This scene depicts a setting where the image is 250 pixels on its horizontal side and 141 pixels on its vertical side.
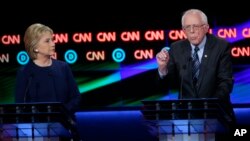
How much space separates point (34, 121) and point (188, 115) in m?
0.78

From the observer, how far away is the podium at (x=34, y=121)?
3.72 m

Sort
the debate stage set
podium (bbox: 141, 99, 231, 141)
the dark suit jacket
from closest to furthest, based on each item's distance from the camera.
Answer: podium (bbox: 141, 99, 231, 141) → the dark suit jacket → the debate stage set

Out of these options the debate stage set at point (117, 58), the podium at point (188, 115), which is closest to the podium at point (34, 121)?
the podium at point (188, 115)

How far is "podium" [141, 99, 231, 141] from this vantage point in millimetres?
3637

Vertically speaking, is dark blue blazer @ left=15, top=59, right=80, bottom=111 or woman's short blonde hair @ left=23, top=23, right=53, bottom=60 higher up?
woman's short blonde hair @ left=23, top=23, right=53, bottom=60

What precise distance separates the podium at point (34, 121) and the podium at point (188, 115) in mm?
417

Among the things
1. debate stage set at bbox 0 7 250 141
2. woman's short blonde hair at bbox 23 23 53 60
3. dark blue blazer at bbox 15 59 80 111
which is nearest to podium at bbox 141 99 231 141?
dark blue blazer at bbox 15 59 80 111

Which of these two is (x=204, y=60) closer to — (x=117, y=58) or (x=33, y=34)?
(x=33, y=34)

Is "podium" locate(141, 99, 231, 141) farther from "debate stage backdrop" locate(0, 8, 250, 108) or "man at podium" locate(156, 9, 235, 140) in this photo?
"debate stage backdrop" locate(0, 8, 250, 108)

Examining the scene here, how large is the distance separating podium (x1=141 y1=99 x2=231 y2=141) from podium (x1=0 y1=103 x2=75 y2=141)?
42 cm

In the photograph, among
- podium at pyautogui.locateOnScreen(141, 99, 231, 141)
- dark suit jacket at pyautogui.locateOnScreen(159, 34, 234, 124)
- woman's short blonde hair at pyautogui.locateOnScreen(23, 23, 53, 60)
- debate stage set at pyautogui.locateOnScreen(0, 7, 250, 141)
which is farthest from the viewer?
debate stage set at pyautogui.locateOnScreen(0, 7, 250, 141)

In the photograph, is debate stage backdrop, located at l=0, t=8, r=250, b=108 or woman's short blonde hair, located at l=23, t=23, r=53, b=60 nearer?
woman's short blonde hair, located at l=23, t=23, r=53, b=60

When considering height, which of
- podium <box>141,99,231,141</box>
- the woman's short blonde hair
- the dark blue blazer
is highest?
the woman's short blonde hair

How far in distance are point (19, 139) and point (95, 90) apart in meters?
4.68
